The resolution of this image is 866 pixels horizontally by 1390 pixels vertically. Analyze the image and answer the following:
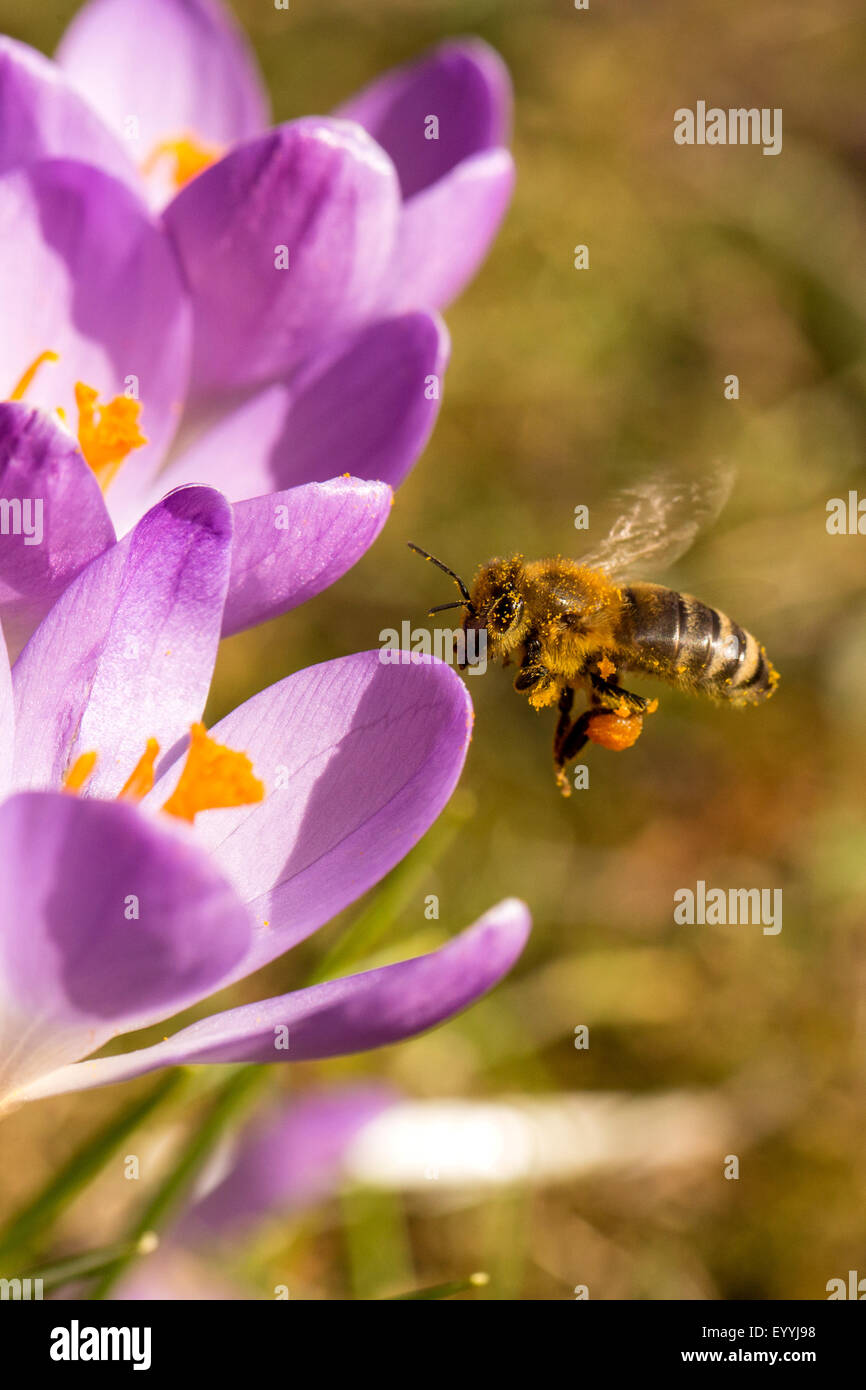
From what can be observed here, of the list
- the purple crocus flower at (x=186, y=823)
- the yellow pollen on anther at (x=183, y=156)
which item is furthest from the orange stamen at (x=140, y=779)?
the yellow pollen on anther at (x=183, y=156)

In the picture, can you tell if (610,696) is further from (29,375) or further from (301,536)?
(29,375)

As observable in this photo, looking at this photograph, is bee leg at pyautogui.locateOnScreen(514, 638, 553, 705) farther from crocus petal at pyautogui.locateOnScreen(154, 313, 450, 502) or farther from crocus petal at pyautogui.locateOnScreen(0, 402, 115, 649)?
crocus petal at pyautogui.locateOnScreen(0, 402, 115, 649)

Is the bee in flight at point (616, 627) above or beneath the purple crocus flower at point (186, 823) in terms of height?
above


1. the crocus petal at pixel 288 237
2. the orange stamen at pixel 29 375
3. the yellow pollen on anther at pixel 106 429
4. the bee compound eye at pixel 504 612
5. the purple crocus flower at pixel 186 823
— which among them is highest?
the crocus petal at pixel 288 237

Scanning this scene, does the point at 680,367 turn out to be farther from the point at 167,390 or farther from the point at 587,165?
the point at 167,390

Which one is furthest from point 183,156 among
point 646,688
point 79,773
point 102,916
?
point 646,688

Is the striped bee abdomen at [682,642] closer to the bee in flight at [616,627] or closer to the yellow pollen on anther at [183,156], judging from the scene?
the bee in flight at [616,627]
